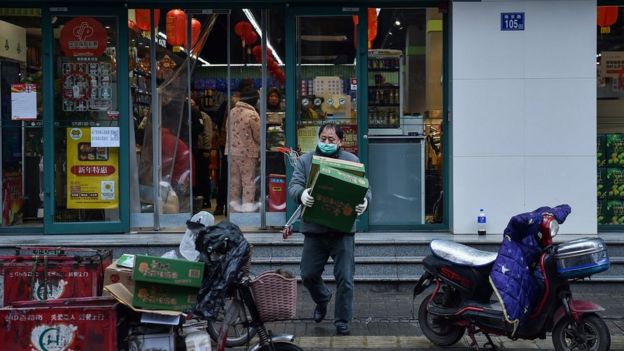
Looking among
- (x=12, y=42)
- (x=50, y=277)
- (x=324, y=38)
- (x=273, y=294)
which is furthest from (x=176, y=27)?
(x=273, y=294)

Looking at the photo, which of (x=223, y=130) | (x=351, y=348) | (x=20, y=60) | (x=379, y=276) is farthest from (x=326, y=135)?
(x=20, y=60)

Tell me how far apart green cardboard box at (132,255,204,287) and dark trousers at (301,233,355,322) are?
2260 millimetres

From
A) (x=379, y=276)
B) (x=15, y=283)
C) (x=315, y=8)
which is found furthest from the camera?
(x=315, y=8)

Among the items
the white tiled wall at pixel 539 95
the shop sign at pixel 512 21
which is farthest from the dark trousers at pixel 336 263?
the shop sign at pixel 512 21

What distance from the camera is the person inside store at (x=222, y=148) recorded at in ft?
37.1

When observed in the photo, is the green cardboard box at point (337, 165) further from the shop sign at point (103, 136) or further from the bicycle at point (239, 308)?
the shop sign at point (103, 136)

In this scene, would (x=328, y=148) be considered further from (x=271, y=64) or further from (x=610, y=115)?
(x=610, y=115)

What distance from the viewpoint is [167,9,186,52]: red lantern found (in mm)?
11219

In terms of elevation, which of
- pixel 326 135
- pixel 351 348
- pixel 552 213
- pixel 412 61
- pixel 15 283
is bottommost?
pixel 351 348

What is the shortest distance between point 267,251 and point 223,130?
7.53ft

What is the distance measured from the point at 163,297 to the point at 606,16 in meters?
7.70

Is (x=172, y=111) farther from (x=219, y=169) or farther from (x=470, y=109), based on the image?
(x=470, y=109)

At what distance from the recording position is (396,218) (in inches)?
439

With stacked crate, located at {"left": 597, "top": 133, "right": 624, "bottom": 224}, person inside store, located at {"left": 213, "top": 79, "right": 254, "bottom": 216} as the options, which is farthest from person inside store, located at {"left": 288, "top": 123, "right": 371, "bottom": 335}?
stacked crate, located at {"left": 597, "top": 133, "right": 624, "bottom": 224}
